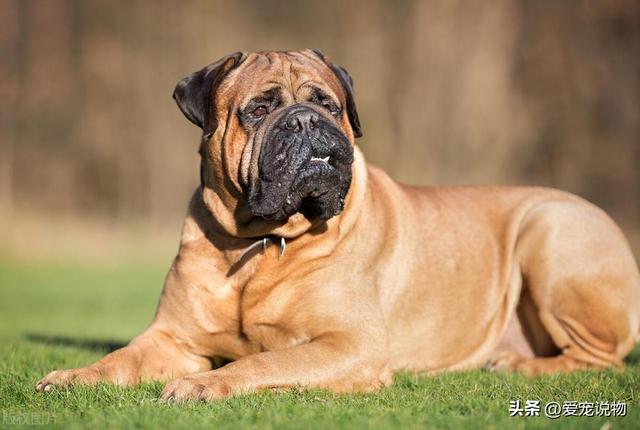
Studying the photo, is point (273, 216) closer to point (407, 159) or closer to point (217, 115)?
point (217, 115)

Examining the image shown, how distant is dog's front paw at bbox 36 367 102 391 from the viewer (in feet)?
14.1

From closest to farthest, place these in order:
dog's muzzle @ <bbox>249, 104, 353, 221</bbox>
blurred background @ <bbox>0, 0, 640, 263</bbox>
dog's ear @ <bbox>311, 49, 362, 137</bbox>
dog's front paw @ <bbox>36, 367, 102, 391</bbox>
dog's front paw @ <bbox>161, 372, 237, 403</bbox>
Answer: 1. dog's front paw @ <bbox>161, 372, 237, 403</bbox>
2. dog's front paw @ <bbox>36, 367, 102, 391</bbox>
3. dog's muzzle @ <bbox>249, 104, 353, 221</bbox>
4. dog's ear @ <bbox>311, 49, 362, 137</bbox>
5. blurred background @ <bbox>0, 0, 640, 263</bbox>

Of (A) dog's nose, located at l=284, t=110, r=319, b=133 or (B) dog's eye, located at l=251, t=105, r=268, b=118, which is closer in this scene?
(A) dog's nose, located at l=284, t=110, r=319, b=133

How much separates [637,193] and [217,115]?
1556 centimetres

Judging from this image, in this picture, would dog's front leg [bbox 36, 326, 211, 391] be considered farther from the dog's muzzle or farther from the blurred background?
the blurred background

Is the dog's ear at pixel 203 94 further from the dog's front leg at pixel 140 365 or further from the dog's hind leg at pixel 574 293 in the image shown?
the dog's hind leg at pixel 574 293

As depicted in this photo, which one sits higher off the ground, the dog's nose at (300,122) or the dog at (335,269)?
the dog's nose at (300,122)

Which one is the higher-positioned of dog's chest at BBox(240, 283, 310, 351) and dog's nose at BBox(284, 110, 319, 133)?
dog's nose at BBox(284, 110, 319, 133)

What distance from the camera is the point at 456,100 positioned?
61.1ft

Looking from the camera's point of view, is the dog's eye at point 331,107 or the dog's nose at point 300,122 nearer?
the dog's nose at point 300,122

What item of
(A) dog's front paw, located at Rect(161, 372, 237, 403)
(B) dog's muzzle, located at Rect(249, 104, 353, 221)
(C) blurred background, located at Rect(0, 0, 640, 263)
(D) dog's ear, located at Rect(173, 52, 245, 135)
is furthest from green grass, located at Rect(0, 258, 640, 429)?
(C) blurred background, located at Rect(0, 0, 640, 263)

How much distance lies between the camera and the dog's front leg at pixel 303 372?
158 inches

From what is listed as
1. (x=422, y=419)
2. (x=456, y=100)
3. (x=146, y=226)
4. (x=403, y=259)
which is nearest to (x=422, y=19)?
(x=456, y=100)

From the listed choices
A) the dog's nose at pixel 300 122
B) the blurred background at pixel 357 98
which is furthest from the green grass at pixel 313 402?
the blurred background at pixel 357 98
